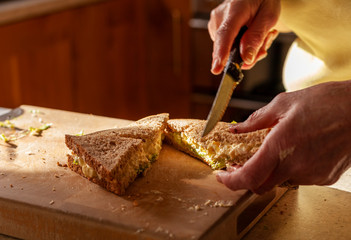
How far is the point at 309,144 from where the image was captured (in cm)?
146

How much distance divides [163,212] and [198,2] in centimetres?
322

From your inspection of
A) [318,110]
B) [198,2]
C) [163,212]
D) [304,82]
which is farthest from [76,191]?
[198,2]

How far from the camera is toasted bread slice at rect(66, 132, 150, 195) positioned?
1690 millimetres

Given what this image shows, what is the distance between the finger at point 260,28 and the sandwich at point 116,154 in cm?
53

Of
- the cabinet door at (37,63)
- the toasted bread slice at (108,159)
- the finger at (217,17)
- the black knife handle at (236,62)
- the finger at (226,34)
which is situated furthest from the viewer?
the cabinet door at (37,63)

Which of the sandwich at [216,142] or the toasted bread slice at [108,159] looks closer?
the toasted bread slice at [108,159]

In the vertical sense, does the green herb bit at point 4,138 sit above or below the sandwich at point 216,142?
below

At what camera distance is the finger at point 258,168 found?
1.48 meters

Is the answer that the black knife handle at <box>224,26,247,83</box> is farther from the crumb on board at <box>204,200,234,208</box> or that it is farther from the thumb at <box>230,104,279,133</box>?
the crumb on board at <box>204,200,234,208</box>

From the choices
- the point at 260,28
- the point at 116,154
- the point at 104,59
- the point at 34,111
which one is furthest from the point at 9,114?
the point at 104,59

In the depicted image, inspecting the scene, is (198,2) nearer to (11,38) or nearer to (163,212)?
(11,38)

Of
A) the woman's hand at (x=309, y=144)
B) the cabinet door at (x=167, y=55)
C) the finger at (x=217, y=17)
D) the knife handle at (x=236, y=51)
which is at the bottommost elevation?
the cabinet door at (x=167, y=55)

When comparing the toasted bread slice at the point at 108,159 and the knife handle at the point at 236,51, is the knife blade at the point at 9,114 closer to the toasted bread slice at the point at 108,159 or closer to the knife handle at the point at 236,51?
the toasted bread slice at the point at 108,159

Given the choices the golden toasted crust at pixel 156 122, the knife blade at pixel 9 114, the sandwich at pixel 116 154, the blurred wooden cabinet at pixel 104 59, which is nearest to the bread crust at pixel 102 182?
the sandwich at pixel 116 154
